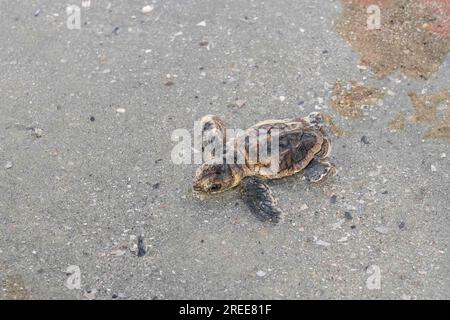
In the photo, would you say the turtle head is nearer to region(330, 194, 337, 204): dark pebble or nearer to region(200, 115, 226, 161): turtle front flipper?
region(200, 115, 226, 161): turtle front flipper

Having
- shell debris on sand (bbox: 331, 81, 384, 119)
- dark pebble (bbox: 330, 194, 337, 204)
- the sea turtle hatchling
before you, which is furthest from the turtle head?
shell debris on sand (bbox: 331, 81, 384, 119)

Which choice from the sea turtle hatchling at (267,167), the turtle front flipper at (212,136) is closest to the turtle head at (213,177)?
the sea turtle hatchling at (267,167)

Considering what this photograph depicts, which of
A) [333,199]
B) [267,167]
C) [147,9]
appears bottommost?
[333,199]

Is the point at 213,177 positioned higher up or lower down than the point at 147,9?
lower down

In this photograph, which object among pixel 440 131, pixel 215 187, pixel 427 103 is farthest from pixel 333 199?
pixel 427 103

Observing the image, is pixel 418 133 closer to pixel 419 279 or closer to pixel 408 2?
pixel 419 279

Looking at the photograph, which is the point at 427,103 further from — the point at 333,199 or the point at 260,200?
the point at 260,200
